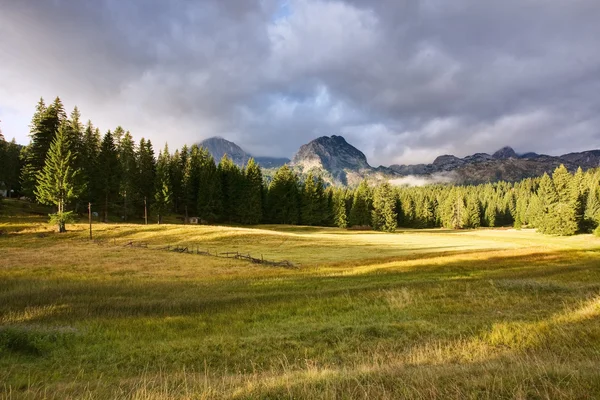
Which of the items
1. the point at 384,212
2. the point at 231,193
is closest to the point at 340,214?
the point at 384,212

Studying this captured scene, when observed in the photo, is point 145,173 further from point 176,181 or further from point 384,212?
point 384,212

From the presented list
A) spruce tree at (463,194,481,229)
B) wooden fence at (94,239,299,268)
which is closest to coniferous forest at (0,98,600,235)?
wooden fence at (94,239,299,268)

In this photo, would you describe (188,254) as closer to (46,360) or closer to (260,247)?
(260,247)

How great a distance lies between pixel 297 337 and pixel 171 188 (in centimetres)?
7939

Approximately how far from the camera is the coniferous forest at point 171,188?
5984cm

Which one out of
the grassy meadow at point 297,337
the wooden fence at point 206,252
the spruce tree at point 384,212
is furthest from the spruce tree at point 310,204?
the grassy meadow at point 297,337

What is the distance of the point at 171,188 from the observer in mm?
82812

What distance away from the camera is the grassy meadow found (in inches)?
206

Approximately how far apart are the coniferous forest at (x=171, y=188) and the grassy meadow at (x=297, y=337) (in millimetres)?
39860

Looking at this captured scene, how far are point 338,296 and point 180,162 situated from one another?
280 feet

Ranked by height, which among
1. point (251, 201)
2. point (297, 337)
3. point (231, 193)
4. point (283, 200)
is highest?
point (231, 193)

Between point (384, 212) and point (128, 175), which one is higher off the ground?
point (128, 175)

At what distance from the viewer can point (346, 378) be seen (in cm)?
540

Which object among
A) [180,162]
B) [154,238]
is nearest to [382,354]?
[154,238]
